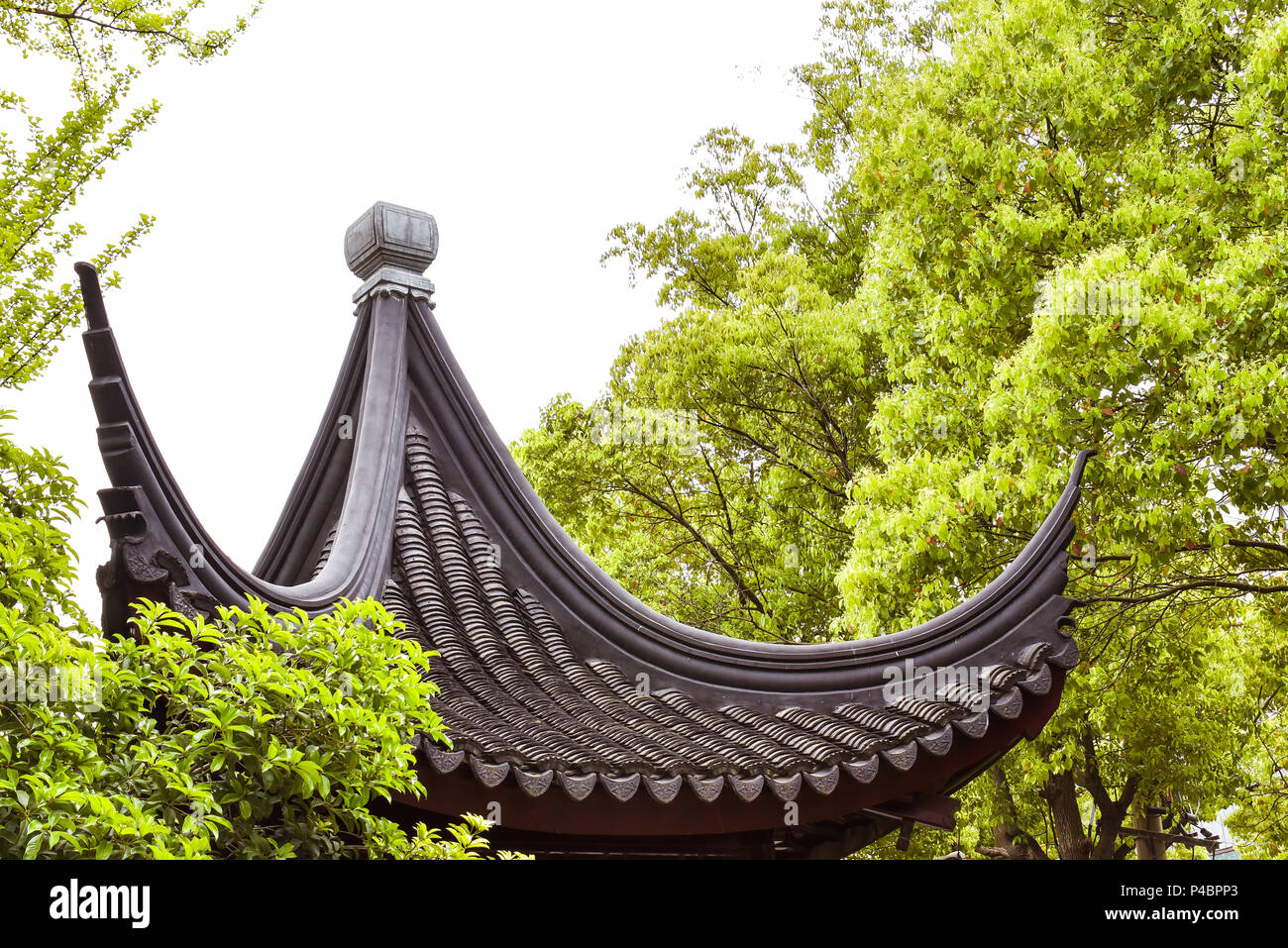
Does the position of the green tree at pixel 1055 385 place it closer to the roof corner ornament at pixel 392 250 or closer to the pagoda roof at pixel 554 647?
the pagoda roof at pixel 554 647

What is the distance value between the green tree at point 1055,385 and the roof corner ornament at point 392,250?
4356 mm

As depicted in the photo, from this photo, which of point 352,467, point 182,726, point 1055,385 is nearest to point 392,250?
point 352,467

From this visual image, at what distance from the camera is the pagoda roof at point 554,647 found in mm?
3195

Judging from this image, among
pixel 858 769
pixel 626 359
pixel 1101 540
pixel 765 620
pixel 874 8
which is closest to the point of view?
pixel 858 769

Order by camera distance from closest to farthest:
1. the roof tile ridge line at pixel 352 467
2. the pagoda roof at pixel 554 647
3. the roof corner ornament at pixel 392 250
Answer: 1. the roof tile ridge line at pixel 352 467
2. the pagoda roof at pixel 554 647
3. the roof corner ornament at pixel 392 250

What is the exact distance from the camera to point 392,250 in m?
4.73

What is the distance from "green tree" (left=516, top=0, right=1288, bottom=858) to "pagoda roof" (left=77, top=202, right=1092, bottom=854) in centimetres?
330

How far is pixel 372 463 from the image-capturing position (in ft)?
14.2

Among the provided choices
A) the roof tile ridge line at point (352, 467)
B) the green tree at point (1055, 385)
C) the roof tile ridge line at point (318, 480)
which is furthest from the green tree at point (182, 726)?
the green tree at point (1055, 385)

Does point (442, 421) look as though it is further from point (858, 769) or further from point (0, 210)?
point (0, 210)

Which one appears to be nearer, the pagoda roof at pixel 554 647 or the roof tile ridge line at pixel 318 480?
the pagoda roof at pixel 554 647

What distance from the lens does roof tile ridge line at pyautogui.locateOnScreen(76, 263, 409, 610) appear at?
2.57 m
